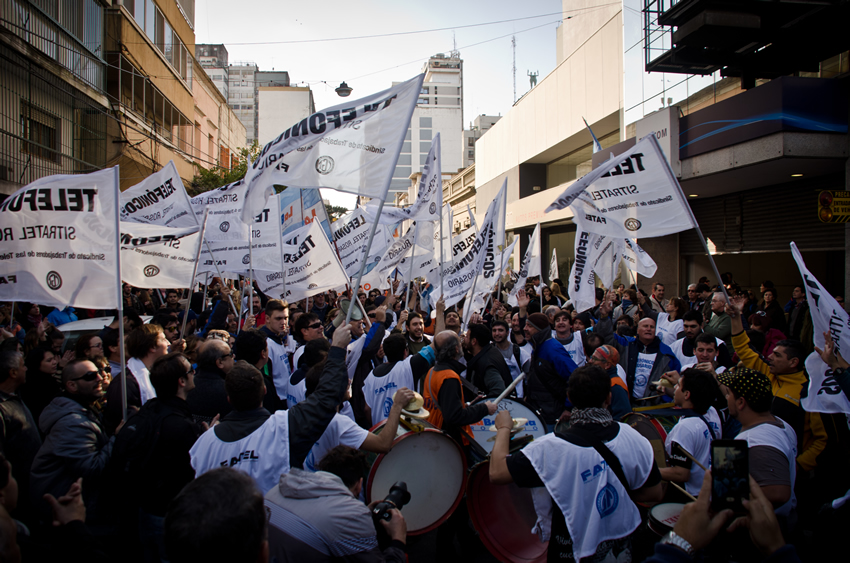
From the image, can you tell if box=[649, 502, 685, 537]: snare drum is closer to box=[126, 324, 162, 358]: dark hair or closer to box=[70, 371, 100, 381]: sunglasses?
box=[70, 371, 100, 381]: sunglasses

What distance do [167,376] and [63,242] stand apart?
2.01 metres

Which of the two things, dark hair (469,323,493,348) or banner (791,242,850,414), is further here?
dark hair (469,323,493,348)

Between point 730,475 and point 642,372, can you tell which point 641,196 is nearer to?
point 642,372

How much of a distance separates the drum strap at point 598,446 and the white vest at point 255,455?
1.43 meters

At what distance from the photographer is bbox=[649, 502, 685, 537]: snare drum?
2896 mm

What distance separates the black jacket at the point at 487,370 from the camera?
15.4 feet

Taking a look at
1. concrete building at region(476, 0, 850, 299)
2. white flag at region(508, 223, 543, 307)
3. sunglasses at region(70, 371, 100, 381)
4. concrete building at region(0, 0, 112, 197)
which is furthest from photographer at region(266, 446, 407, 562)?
concrete building at region(0, 0, 112, 197)

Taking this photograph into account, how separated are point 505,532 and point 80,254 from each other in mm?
3791

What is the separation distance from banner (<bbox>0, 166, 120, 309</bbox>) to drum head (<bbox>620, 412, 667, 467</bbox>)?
393cm

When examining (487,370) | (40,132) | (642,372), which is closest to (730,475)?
(487,370)

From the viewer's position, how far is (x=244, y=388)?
108 inches

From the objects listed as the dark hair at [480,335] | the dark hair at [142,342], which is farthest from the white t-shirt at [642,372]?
the dark hair at [142,342]

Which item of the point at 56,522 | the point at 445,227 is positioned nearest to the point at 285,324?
the point at 56,522

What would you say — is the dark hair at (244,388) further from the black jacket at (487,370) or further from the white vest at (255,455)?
the black jacket at (487,370)
